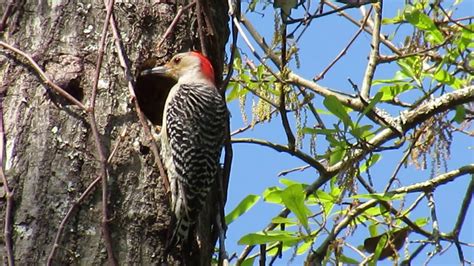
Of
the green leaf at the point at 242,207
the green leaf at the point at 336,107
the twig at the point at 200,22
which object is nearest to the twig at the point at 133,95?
the twig at the point at 200,22

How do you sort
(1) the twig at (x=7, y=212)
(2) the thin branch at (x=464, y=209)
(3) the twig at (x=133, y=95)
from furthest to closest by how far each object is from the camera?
(2) the thin branch at (x=464, y=209)
(3) the twig at (x=133, y=95)
(1) the twig at (x=7, y=212)

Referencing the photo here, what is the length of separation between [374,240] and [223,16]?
1414 millimetres

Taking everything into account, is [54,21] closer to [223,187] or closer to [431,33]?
[223,187]

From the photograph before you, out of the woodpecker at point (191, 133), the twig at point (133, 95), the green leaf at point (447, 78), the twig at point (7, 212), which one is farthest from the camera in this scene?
the green leaf at point (447, 78)

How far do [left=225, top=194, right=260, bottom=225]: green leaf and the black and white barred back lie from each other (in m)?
0.29

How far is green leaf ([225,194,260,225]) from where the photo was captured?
429 centimetres

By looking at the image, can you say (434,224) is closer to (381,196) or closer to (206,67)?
(381,196)

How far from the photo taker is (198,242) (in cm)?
374

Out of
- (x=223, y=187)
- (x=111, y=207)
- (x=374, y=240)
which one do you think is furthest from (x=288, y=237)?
(x=111, y=207)

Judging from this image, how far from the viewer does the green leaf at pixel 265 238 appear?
4008mm

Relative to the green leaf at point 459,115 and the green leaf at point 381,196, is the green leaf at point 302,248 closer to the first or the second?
the green leaf at point 381,196

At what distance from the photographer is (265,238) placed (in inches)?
158

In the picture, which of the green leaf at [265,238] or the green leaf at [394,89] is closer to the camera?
the green leaf at [265,238]

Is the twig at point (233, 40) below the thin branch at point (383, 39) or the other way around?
below
